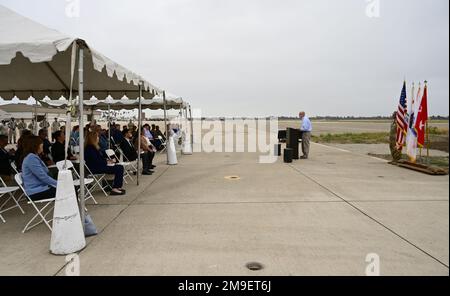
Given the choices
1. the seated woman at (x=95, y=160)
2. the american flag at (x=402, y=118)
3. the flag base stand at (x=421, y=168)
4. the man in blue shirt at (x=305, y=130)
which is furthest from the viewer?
the man in blue shirt at (x=305, y=130)

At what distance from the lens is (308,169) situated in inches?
412

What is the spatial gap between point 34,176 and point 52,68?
14.6ft

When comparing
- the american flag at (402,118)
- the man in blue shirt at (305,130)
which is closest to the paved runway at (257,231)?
the american flag at (402,118)

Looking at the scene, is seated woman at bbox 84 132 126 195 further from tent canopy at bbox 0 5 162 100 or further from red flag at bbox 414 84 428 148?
red flag at bbox 414 84 428 148

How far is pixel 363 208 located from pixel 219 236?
289cm

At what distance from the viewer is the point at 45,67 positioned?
312 inches

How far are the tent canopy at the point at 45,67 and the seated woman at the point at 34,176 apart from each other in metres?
1.23

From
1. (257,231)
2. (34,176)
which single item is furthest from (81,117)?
(257,231)

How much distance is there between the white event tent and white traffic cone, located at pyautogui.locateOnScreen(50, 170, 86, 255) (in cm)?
30

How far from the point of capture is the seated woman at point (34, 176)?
4.57 metres

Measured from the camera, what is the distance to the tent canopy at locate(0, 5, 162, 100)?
13.6 ft

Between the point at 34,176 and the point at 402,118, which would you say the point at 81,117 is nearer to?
the point at 34,176

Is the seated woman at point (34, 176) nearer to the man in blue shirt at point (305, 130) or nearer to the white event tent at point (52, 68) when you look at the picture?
the white event tent at point (52, 68)
